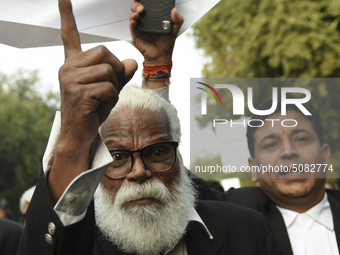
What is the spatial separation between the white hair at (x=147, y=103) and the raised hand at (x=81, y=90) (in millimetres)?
1083

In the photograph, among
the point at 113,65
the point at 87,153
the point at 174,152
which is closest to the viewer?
the point at 113,65

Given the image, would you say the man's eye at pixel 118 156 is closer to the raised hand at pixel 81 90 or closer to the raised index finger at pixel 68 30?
the raised hand at pixel 81 90

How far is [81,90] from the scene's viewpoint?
4.62 feet

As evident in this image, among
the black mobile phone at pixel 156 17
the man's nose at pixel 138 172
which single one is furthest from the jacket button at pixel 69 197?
the black mobile phone at pixel 156 17

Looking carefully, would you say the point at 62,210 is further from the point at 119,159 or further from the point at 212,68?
the point at 212,68

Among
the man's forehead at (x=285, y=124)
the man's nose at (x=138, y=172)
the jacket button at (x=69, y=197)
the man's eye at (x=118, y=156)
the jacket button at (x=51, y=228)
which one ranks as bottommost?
the jacket button at (x=51, y=228)

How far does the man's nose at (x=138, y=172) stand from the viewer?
7.65 ft

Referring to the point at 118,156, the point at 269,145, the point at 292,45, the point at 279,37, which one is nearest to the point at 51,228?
the point at 118,156

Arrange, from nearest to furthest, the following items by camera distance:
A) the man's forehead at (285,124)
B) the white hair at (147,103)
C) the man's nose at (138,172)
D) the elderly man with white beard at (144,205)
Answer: the elderly man with white beard at (144,205) < the man's nose at (138,172) < the white hair at (147,103) < the man's forehead at (285,124)

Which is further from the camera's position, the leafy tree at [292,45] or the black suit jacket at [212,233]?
the leafy tree at [292,45]

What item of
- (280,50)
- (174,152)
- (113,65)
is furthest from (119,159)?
(280,50)

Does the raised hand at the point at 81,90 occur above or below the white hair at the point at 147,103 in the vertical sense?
below

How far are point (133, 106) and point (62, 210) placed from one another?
3.79 feet

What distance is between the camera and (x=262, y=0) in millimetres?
12672
